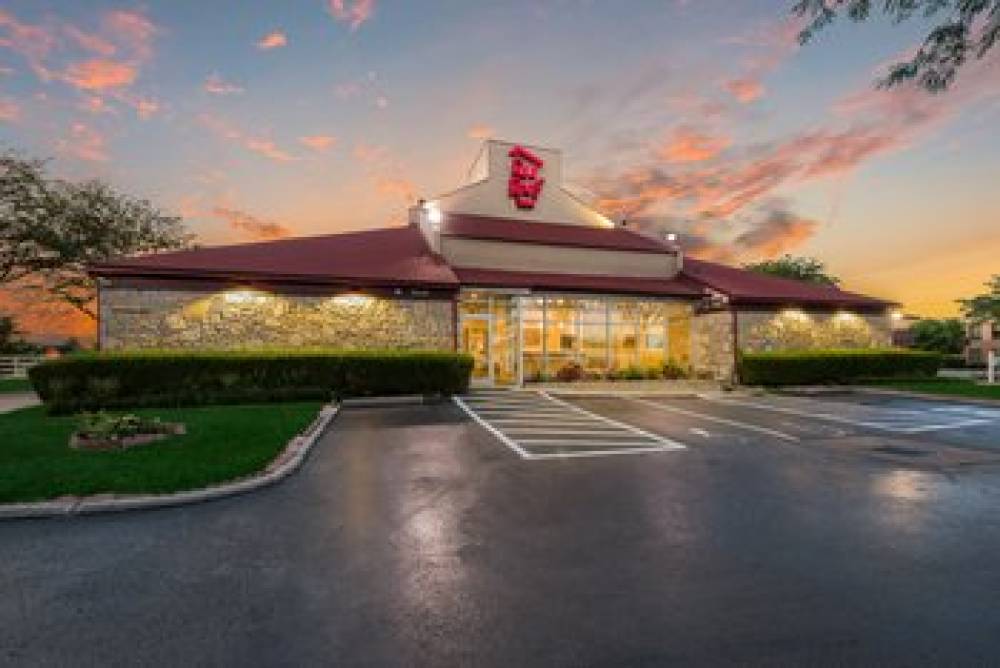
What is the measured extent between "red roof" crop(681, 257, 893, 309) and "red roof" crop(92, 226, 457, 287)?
12938mm

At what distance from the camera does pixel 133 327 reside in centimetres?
1619

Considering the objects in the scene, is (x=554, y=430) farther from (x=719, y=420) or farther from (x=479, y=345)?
(x=479, y=345)

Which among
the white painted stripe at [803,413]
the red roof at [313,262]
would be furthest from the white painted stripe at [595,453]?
the red roof at [313,262]

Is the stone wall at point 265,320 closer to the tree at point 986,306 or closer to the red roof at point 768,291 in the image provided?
the red roof at point 768,291

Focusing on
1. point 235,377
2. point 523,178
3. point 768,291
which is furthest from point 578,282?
point 235,377

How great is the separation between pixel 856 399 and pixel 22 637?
840 inches

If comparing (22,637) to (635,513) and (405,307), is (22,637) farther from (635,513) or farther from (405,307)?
Result: (405,307)

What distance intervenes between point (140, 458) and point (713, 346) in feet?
71.4

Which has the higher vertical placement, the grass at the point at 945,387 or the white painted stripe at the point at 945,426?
the grass at the point at 945,387

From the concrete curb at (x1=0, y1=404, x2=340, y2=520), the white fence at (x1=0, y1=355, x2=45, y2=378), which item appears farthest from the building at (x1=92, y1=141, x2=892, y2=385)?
the white fence at (x1=0, y1=355, x2=45, y2=378)

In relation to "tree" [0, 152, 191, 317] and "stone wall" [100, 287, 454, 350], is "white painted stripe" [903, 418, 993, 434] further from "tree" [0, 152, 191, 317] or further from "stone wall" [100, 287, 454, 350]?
"tree" [0, 152, 191, 317]

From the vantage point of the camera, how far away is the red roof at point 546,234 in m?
23.2

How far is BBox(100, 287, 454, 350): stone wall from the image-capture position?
16188 millimetres

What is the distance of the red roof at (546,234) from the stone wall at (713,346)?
4.54m
